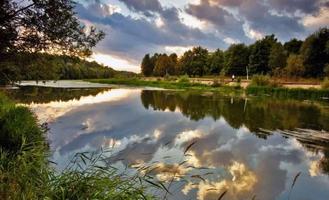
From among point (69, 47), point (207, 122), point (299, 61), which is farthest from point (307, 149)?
point (299, 61)

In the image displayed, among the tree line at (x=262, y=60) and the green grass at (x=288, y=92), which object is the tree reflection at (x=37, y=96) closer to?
the green grass at (x=288, y=92)

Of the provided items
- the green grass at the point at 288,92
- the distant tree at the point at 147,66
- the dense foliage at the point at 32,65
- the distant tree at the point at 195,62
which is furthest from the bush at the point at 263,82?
the distant tree at the point at 147,66

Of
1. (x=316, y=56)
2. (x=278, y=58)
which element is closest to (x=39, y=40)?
(x=316, y=56)

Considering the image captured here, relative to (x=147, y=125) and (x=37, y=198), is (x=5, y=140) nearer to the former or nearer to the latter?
(x=37, y=198)

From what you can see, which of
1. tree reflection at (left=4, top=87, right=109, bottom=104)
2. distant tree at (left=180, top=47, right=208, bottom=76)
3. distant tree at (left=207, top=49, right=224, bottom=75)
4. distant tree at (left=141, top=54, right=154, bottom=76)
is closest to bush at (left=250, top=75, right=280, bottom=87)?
tree reflection at (left=4, top=87, right=109, bottom=104)

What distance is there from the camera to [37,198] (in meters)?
4.33

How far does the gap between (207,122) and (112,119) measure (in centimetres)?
469

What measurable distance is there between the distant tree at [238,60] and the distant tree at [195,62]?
1218 centimetres

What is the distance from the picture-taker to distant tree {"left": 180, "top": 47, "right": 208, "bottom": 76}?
9019 centimetres

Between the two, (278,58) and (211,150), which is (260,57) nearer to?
(278,58)

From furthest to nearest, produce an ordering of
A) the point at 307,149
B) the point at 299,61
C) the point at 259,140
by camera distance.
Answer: the point at 299,61, the point at 259,140, the point at 307,149

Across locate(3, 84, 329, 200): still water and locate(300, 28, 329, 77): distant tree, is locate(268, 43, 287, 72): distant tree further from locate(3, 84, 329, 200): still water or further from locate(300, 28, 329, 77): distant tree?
locate(3, 84, 329, 200): still water

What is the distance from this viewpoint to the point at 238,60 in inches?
3004

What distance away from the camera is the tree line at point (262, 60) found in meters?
55.7
